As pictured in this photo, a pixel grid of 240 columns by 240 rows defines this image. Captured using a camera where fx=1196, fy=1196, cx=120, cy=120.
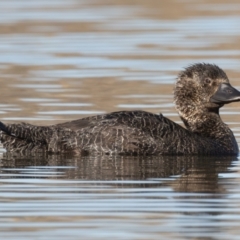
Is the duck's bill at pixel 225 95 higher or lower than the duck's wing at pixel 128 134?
higher

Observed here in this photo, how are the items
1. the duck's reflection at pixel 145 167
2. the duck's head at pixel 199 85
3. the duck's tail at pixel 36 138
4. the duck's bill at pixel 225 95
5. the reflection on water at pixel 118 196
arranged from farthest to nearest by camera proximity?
the duck's head at pixel 199 85 → the duck's bill at pixel 225 95 → the duck's tail at pixel 36 138 → the duck's reflection at pixel 145 167 → the reflection on water at pixel 118 196

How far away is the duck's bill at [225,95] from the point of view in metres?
13.8

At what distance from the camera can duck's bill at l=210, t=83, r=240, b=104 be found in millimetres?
13828

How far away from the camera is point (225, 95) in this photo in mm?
13922

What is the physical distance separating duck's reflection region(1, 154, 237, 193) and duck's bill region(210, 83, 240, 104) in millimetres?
836

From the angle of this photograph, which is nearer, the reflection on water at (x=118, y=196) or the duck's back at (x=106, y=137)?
the reflection on water at (x=118, y=196)

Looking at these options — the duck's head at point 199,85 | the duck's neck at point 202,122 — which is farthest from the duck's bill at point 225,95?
the duck's neck at point 202,122

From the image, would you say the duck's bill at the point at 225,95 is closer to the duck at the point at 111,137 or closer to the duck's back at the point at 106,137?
the duck at the point at 111,137

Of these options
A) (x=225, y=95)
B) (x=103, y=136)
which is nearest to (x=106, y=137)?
(x=103, y=136)

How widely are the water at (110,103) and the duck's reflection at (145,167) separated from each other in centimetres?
1

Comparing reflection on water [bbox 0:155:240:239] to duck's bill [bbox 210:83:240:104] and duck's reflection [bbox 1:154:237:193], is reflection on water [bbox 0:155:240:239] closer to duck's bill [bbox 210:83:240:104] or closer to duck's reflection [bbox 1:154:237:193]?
duck's reflection [bbox 1:154:237:193]

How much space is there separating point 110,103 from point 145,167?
4.69 metres

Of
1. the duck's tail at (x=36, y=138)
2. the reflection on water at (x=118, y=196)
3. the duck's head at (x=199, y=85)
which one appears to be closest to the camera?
the reflection on water at (x=118, y=196)

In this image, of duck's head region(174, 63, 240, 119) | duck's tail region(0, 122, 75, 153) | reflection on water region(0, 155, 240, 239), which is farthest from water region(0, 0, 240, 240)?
duck's head region(174, 63, 240, 119)
